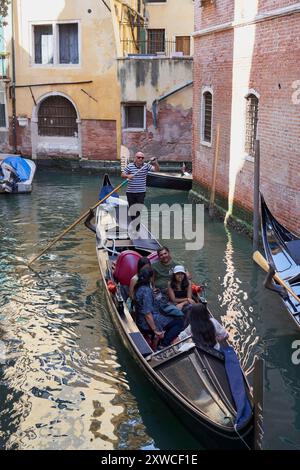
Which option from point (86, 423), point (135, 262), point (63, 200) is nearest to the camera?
point (86, 423)

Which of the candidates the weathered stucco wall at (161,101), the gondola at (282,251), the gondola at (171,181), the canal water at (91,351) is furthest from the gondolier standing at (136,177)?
the weathered stucco wall at (161,101)

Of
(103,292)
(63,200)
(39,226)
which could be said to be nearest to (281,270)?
(103,292)

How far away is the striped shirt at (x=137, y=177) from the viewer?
6.95 meters

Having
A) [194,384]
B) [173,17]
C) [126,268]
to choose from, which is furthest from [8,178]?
[173,17]

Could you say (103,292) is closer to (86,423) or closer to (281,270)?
(281,270)

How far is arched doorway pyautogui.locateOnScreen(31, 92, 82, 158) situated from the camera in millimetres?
13727

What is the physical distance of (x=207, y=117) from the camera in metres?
9.41

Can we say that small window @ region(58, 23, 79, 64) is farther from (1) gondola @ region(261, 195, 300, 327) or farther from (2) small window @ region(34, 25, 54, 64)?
(1) gondola @ region(261, 195, 300, 327)

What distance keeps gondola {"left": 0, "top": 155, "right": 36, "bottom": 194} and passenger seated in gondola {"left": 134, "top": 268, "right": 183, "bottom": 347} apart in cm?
652

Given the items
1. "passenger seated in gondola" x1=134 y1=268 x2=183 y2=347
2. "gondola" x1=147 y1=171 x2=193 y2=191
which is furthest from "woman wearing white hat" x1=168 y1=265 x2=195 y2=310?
"gondola" x1=147 y1=171 x2=193 y2=191

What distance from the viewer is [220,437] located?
295 centimetres

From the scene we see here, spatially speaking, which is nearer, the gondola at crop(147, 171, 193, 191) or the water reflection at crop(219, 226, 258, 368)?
the water reflection at crop(219, 226, 258, 368)

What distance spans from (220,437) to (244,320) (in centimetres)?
212

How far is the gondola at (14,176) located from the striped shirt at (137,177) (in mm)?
3881
